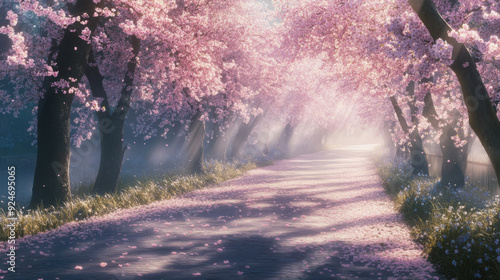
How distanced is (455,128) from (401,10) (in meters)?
6.45

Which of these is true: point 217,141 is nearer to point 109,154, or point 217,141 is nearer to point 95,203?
point 109,154

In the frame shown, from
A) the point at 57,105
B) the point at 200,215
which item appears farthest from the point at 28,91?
the point at 200,215

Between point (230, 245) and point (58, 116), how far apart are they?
6150 millimetres

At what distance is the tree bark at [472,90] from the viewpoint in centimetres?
712

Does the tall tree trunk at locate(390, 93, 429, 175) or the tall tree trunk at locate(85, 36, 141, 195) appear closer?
the tall tree trunk at locate(85, 36, 141, 195)

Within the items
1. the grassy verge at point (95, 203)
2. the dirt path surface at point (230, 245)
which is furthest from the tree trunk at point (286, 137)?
the dirt path surface at point (230, 245)

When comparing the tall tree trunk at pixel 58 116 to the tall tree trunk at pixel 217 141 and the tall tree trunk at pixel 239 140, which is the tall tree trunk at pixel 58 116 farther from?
the tall tree trunk at pixel 239 140

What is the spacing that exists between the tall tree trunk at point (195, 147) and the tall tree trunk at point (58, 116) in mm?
12527

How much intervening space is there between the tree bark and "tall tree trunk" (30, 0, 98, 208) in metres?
8.62

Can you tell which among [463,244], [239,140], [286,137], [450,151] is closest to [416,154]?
[450,151]

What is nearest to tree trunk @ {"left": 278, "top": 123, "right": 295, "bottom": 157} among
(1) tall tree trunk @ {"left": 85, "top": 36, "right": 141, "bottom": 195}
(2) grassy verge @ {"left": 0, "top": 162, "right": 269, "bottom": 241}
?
(2) grassy verge @ {"left": 0, "top": 162, "right": 269, "bottom": 241}

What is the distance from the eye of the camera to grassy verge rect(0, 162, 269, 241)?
10.1m

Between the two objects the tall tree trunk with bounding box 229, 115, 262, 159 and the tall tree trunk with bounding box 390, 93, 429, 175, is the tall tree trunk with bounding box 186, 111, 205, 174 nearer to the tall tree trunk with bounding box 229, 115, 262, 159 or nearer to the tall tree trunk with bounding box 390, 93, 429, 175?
the tall tree trunk with bounding box 390, 93, 429, 175

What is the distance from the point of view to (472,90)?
7230 mm
